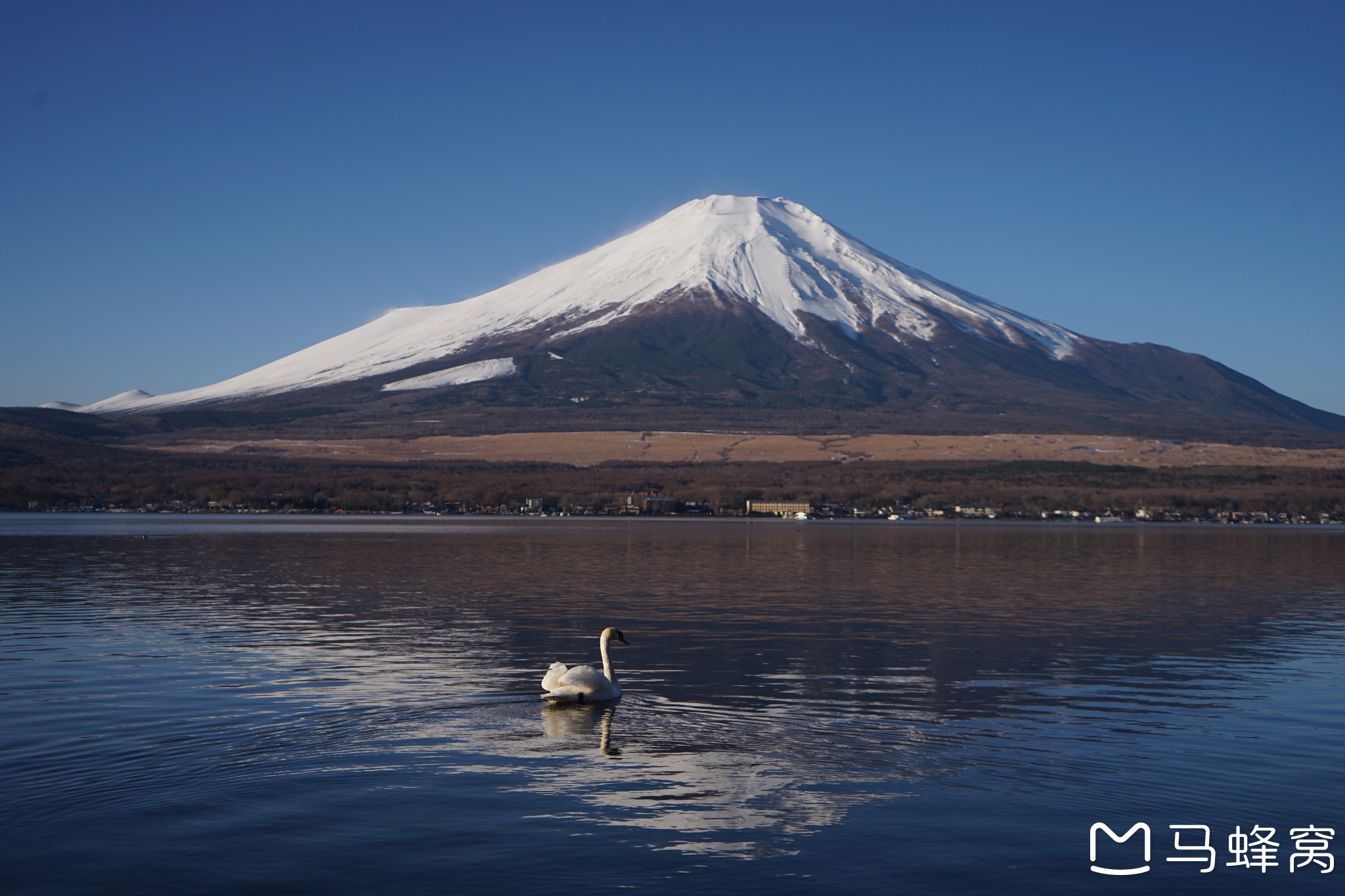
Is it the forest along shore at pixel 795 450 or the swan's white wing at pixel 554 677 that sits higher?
the forest along shore at pixel 795 450

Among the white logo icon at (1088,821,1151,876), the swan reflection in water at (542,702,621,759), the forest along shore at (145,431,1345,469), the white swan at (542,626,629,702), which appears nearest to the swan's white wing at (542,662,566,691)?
the white swan at (542,626,629,702)

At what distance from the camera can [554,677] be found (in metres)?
18.5

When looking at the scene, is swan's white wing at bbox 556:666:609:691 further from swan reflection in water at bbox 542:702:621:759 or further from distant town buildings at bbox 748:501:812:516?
distant town buildings at bbox 748:501:812:516

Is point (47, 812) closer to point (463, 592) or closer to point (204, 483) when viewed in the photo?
point (463, 592)

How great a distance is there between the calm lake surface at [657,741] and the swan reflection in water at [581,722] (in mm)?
97

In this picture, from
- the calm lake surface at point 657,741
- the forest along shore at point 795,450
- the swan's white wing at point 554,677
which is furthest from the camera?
the forest along shore at point 795,450

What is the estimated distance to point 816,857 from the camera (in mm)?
11023

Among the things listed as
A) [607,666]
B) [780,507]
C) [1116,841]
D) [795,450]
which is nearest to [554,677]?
[607,666]

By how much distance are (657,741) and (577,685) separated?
2.60 m

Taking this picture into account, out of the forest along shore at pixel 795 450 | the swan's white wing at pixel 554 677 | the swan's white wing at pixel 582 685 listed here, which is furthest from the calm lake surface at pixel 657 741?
the forest along shore at pixel 795 450

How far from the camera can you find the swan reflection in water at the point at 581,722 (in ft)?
52.6

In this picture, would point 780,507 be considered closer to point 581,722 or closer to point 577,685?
Result: point 577,685

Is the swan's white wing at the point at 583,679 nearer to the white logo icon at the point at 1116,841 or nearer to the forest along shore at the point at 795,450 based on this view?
the white logo icon at the point at 1116,841

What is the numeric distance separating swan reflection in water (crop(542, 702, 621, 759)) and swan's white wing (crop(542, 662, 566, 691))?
0.27 metres
